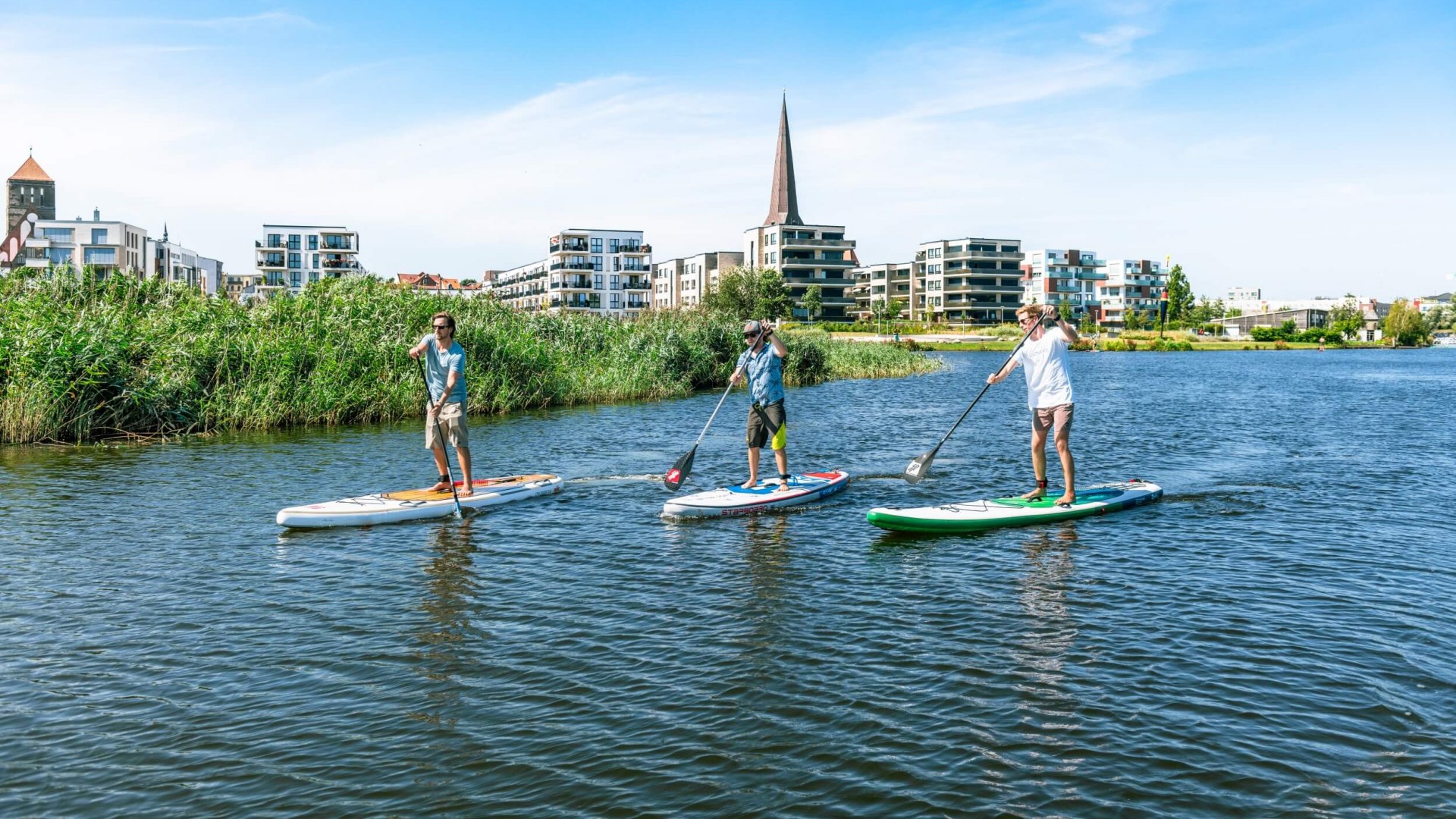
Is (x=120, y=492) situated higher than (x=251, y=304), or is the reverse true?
(x=251, y=304)

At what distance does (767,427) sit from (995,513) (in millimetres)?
3472

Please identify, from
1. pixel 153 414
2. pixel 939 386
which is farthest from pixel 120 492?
pixel 939 386

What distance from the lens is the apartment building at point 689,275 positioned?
163 m

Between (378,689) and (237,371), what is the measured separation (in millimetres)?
20532

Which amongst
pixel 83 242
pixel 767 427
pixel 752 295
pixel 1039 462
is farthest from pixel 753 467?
pixel 83 242

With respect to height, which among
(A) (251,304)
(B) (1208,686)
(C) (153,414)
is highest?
(A) (251,304)

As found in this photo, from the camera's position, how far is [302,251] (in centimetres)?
12756

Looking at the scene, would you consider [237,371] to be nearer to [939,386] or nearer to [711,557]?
[711,557]

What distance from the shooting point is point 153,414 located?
23656mm

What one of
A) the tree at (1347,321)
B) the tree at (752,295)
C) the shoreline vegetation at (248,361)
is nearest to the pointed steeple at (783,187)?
the tree at (752,295)

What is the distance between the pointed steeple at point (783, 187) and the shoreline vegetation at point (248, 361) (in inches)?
4706

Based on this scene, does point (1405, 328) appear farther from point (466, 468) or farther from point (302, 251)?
point (466, 468)

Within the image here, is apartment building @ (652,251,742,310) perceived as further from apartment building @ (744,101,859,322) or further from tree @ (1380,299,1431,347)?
tree @ (1380,299,1431,347)

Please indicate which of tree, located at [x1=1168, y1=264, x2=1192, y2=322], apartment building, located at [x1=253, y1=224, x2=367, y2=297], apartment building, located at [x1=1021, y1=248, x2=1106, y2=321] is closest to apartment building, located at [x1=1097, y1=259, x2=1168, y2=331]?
apartment building, located at [x1=1021, y1=248, x2=1106, y2=321]
